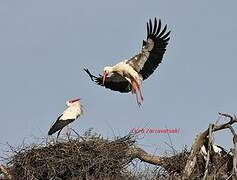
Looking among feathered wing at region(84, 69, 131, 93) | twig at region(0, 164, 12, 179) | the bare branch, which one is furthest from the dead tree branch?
feathered wing at region(84, 69, 131, 93)

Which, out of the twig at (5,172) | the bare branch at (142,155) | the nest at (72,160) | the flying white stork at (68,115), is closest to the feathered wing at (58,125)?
the flying white stork at (68,115)

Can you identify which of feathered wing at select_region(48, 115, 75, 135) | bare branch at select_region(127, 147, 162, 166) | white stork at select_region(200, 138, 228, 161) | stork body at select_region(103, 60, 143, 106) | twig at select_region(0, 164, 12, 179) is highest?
stork body at select_region(103, 60, 143, 106)

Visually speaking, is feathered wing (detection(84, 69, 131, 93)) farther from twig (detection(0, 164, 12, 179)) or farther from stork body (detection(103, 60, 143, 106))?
twig (detection(0, 164, 12, 179))

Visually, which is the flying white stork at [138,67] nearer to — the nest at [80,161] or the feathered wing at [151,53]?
the feathered wing at [151,53]

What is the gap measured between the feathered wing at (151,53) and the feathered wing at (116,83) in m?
0.48

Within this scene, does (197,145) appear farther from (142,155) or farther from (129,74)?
(129,74)

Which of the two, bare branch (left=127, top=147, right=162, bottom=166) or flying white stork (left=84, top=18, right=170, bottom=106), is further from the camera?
flying white stork (left=84, top=18, right=170, bottom=106)

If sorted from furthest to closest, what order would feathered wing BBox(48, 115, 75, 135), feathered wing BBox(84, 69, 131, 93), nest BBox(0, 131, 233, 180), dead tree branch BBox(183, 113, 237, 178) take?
feathered wing BBox(84, 69, 131, 93) < feathered wing BBox(48, 115, 75, 135) < nest BBox(0, 131, 233, 180) < dead tree branch BBox(183, 113, 237, 178)

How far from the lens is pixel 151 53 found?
1623 cm

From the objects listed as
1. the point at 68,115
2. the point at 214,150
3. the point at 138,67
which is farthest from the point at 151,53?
the point at 214,150

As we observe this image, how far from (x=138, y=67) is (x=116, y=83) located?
2.49 feet

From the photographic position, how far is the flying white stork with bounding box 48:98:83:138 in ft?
47.2

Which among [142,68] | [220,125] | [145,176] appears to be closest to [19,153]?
[145,176]

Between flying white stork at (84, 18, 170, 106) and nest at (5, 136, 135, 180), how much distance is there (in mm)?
3792
